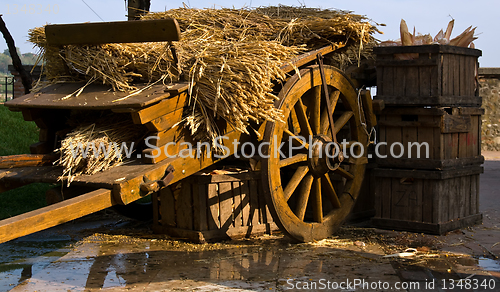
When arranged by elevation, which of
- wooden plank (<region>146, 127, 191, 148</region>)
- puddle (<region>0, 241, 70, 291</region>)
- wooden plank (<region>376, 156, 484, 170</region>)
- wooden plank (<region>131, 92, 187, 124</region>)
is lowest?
puddle (<region>0, 241, 70, 291</region>)

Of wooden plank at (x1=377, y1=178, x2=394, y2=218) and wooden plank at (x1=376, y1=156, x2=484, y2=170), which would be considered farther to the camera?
wooden plank at (x1=377, y1=178, x2=394, y2=218)

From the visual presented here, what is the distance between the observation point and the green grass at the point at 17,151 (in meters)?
6.14

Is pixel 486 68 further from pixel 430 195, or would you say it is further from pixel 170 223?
pixel 170 223

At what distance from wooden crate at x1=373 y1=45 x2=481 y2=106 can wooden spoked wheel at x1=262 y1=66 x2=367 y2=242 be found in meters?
0.36

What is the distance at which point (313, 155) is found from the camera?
4.45 metres

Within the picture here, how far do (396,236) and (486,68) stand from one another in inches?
291

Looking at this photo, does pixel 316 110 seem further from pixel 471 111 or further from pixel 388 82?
pixel 471 111

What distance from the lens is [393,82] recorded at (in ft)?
16.4

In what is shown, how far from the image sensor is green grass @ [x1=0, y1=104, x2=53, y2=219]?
614 cm

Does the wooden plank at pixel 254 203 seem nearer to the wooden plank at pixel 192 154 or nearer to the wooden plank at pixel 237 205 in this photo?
the wooden plank at pixel 237 205

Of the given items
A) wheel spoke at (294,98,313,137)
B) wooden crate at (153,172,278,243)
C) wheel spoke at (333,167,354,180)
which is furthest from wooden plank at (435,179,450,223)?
wooden crate at (153,172,278,243)

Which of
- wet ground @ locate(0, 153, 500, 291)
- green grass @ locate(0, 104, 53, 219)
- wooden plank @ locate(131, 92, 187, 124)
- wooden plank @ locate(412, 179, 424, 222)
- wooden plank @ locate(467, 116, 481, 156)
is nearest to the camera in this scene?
wooden plank @ locate(131, 92, 187, 124)

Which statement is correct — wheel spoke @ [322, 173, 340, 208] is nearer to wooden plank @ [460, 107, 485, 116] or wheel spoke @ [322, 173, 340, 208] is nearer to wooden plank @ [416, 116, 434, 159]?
wooden plank @ [416, 116, 434, 159]

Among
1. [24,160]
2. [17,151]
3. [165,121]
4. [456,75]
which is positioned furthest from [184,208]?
[17,151]
